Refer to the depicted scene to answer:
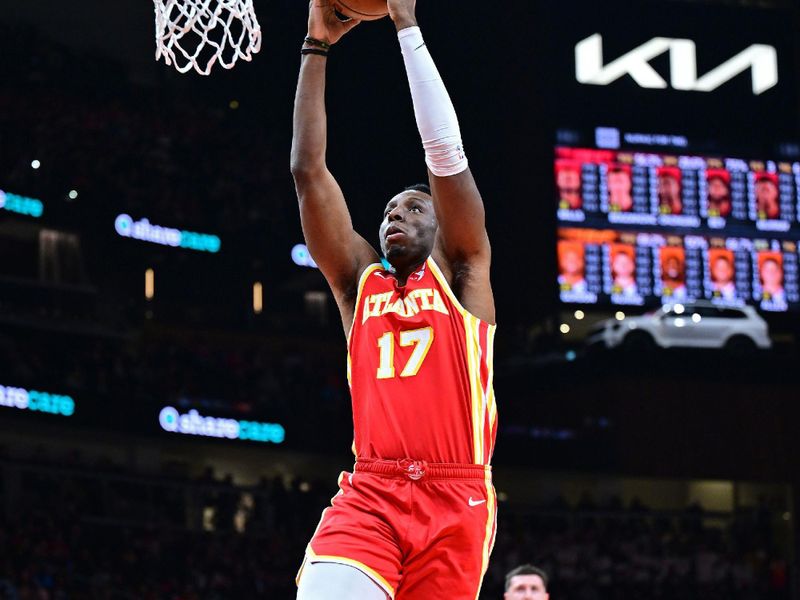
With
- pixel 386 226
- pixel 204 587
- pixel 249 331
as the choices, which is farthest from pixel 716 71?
pixel 386 226

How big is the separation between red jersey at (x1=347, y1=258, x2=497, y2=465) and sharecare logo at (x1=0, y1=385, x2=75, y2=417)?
18910mm

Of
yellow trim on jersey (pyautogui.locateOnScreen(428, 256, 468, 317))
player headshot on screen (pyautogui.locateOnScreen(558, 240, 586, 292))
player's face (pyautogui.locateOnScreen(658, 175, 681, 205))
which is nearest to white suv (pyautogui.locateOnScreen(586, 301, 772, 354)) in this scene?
player's face (pyautogui.locateOnScreen(658, 175, 681, 205))

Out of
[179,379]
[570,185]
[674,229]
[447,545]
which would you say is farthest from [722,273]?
[447,545]

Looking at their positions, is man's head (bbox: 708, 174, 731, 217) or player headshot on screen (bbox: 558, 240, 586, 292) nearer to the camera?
player headshot on screen (bbox: 558, 240, 586, 292)

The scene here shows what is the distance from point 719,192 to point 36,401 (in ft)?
40.5

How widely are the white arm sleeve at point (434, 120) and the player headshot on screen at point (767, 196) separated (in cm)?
2064

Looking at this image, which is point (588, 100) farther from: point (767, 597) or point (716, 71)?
point (767, 597)

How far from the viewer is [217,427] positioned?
25.7 metres

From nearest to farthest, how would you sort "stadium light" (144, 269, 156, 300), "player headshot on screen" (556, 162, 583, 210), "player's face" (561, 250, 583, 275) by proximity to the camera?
"player's face" (561, 250, 583, 275)
"player headshot on screen" (556, 162, 583, 210)
"stadium light" (144, 269, 156, 300)

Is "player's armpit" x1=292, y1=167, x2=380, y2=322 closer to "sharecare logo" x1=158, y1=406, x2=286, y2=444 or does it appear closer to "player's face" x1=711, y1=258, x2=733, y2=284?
"player's face" x1=711, y1=258, x2=733, y2=284

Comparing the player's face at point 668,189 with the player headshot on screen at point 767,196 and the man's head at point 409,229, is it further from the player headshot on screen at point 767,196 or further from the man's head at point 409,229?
the man's head at point 409,229

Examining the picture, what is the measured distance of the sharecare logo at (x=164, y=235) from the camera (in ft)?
89.2

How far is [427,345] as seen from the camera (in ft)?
16.3

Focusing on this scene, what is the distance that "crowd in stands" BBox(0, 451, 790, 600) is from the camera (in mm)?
20672
